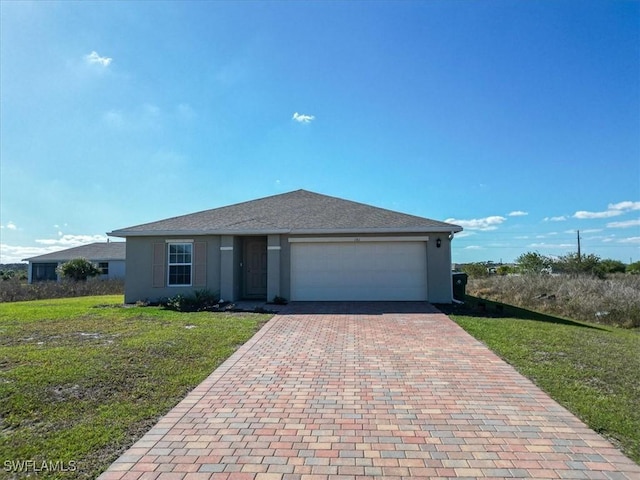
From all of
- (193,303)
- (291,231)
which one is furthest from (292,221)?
(193,303)

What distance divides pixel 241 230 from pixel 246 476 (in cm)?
1116

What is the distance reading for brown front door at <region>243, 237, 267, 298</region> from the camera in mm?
14867

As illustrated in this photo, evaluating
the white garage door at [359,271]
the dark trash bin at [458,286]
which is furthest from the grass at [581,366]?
the dark trash bin at [458,286]

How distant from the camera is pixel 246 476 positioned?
296 cm

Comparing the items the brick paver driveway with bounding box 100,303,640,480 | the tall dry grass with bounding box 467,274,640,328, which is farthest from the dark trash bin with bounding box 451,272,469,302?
the brick paver driveway with bounding box 100,303,640,480

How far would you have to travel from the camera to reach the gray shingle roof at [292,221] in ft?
44.6

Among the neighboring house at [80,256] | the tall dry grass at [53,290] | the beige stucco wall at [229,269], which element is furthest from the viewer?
the neighboring house at [80,256]

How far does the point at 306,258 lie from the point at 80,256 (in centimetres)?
2775

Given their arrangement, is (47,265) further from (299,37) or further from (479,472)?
(479,472)

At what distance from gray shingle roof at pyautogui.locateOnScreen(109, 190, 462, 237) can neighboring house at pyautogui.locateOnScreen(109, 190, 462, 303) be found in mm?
38

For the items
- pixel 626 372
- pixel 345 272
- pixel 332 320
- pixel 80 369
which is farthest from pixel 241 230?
pixel 626 372

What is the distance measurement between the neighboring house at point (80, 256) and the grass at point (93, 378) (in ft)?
81.2

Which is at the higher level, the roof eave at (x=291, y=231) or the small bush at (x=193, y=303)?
the roof eave at (x=291, y=231)

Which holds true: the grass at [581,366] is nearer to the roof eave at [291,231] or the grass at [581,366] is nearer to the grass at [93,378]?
the roof eave at [291,231]
